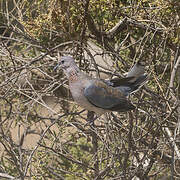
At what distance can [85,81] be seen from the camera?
2393 mm

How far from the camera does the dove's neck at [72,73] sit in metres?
2.32

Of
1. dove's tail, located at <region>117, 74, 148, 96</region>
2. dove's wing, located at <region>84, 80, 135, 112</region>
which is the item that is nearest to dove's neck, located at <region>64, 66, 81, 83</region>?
dove's wing, located at <region>84, 80, 135, 112</region>

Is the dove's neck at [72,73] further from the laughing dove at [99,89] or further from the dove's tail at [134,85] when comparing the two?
the dove's tail at [134,85]

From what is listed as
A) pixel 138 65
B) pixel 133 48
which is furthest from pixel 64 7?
pixel 133 48

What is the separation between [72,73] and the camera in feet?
7.67

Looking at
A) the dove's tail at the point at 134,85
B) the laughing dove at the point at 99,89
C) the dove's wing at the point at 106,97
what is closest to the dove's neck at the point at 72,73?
the laughing dove at the point at 99,89

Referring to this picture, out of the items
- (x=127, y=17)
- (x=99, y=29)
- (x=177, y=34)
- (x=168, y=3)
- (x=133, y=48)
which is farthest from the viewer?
(x=133, y=48)

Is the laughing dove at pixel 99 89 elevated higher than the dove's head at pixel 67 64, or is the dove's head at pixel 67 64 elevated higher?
the dove's head at pixel 67 64

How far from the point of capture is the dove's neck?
2.32m

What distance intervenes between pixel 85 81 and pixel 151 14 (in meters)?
0.71

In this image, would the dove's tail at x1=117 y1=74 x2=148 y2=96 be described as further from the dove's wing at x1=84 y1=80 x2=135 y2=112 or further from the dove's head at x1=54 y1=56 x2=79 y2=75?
the dove's head at x1=54 y1=56 x2=79 y2=75

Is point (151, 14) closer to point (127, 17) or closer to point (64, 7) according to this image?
point (127, 17)

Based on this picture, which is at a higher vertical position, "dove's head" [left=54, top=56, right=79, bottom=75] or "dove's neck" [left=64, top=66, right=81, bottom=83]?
"dove's head" [left=54, top=56, right=79, bottom=75]

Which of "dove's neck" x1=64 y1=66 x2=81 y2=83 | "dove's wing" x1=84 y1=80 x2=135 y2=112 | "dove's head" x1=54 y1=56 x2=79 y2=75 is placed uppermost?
"dove's head" x1=54 y1=56 x2=79 y2=75
